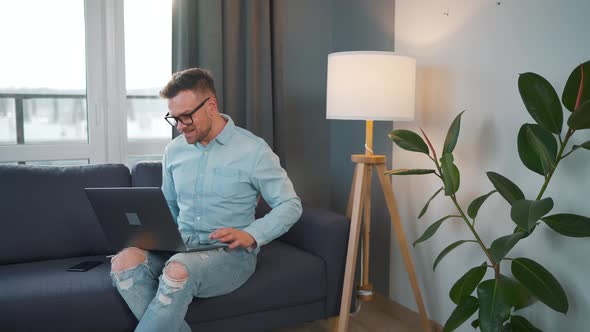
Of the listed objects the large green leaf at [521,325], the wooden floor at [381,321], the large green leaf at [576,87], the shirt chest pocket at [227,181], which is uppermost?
the large green leaf at [576,87]

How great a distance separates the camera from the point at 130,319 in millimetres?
2033

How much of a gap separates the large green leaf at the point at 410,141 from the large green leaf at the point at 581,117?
1.96 feet

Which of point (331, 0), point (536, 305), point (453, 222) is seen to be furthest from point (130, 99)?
point (536, 305)

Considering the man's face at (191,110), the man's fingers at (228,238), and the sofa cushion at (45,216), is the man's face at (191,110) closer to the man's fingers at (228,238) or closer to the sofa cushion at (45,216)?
the man's fingers at (228,238)

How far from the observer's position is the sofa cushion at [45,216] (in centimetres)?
233

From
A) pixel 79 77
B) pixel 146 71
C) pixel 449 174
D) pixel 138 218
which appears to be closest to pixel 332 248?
pixel 449 174

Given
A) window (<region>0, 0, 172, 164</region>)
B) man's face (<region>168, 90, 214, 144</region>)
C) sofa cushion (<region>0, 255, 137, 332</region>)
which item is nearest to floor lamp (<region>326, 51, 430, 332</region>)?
man's face (<region>168, 90, 214, 144</region>)

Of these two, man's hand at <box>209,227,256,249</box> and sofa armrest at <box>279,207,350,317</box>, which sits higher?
man's hand at <box>209,227,256,249</box>

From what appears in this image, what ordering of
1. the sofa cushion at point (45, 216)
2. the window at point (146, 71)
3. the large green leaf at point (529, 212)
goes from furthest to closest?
the window at point (146, 71)
the sofa cushion at point (45, 216)
the large green leaf at point (529, 212)

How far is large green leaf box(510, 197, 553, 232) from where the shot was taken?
156 centimetres

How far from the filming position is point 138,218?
192 cm

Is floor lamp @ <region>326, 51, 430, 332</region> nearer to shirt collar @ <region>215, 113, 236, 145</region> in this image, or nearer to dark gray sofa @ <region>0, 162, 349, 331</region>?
dark gray sofa @ <region>0, 162, 349, 331</region>

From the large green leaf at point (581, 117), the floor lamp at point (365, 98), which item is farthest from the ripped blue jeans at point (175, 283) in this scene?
the large green leaf at point (581, 117)

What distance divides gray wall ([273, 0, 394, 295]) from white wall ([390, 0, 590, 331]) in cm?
48
